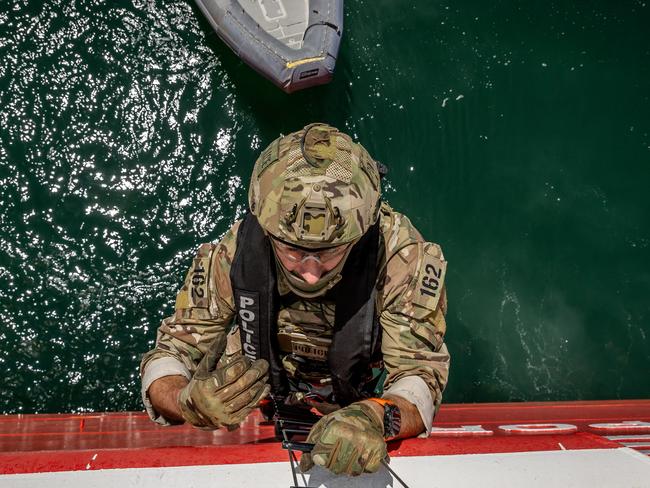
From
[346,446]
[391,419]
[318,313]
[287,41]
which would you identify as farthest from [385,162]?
[346,446]

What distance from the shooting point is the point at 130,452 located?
2.42 metres

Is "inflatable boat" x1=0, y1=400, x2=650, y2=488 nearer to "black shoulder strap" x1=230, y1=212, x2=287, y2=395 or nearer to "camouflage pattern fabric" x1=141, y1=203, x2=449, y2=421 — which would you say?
"camouflage pattern fabric" x1=141, y1=203, x2=449, y2=421

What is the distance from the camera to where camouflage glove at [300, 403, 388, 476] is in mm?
2227

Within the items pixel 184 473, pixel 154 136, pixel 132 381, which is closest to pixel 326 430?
pixel 184 473

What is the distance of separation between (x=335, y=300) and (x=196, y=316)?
64cm

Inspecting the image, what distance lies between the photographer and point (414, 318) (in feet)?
9.45

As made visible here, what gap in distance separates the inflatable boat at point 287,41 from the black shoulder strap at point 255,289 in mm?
2672

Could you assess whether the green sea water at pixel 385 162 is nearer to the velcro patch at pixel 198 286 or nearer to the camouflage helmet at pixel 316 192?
the velcro patch at pixel 198 286

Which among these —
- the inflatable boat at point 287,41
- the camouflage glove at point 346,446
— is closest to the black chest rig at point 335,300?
→ the camouflage glove at point 346,446

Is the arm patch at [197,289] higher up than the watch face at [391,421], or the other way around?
the arm patch at [197,289]

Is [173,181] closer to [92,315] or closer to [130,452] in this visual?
[92,315]

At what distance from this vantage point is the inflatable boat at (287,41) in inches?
210

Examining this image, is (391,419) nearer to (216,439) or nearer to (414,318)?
(414,318)

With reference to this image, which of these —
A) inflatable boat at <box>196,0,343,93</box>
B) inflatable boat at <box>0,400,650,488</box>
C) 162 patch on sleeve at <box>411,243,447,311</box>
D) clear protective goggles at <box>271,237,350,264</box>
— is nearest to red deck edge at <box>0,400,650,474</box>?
inflatable boat at <box>0,400,650,488</box>
